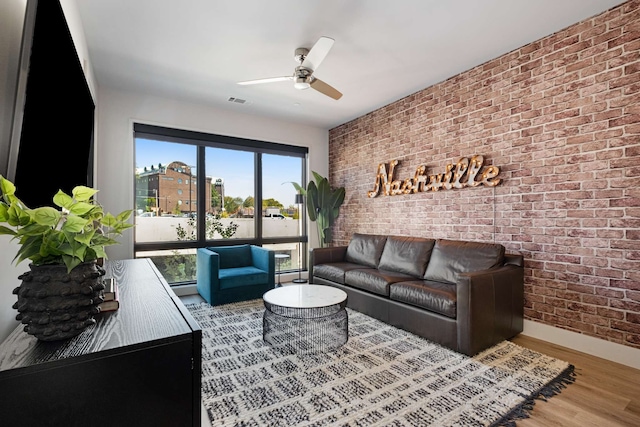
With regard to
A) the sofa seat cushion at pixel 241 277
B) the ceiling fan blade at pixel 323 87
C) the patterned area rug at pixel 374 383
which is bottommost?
the patterned area rug at pixel 374 383

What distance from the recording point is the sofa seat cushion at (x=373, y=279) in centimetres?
329

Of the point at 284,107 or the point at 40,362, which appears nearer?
the point at 40,362

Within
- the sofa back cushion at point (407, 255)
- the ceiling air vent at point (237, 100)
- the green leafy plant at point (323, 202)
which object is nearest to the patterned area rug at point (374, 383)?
the sofa back cushion at point (407, 255)

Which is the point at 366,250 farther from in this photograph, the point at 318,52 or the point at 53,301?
the point at 53,301

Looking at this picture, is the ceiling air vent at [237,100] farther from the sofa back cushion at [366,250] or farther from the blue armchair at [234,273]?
the sofa back cushion at [366,250]

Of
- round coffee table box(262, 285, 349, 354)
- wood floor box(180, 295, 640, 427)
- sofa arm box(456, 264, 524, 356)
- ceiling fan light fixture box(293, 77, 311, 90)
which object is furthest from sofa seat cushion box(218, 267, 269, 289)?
sofa arm box(456, 264, 524, 356)

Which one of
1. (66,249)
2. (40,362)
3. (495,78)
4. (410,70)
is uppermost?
(410,70)

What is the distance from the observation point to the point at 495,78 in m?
3.29

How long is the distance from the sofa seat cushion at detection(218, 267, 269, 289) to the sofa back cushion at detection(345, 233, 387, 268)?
1.26 m

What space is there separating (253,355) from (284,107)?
3524 mm

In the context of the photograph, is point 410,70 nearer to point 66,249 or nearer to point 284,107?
point 284,107

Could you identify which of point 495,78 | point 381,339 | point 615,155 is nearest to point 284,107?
point 495,78

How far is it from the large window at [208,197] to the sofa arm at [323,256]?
3.77 feet

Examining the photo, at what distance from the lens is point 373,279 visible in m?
3.42
